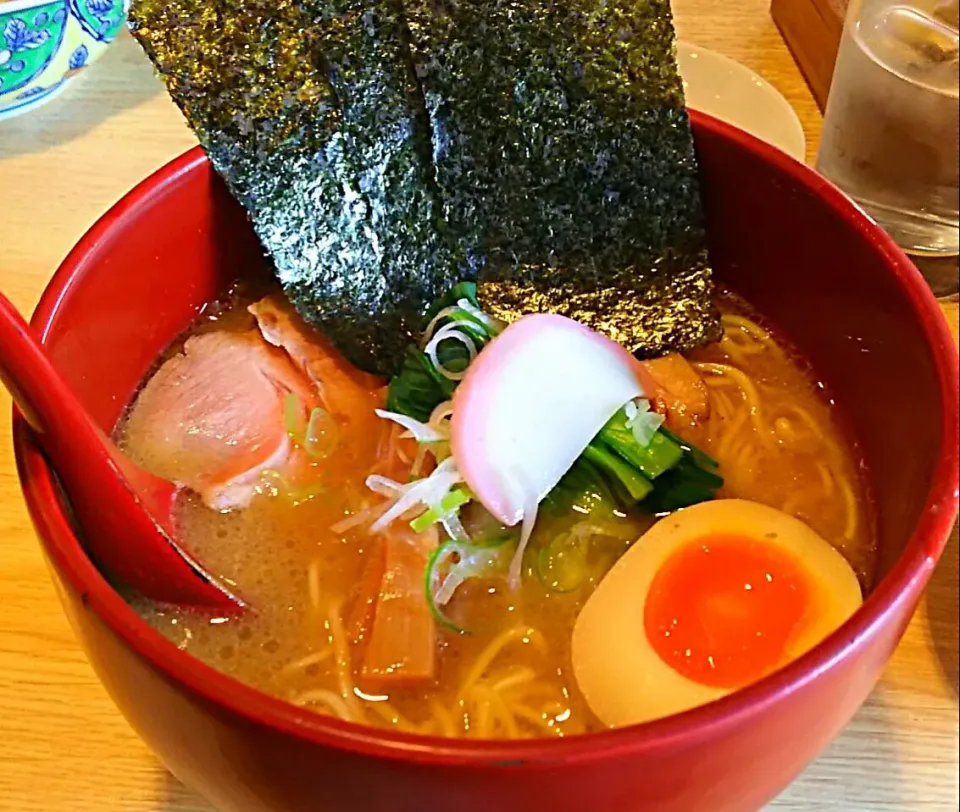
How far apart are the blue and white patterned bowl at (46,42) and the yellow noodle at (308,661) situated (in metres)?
0.78

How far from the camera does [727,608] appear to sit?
0.75 metres

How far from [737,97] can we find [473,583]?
2.65 feet

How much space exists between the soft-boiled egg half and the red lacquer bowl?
55 mm

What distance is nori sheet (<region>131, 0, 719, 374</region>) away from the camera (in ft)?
2.86

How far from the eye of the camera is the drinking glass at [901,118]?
1147 mm

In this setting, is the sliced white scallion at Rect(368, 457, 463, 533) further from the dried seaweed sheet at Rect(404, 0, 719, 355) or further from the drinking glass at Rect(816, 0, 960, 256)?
the drinking glass at Rect(816, 0, 960, 256)

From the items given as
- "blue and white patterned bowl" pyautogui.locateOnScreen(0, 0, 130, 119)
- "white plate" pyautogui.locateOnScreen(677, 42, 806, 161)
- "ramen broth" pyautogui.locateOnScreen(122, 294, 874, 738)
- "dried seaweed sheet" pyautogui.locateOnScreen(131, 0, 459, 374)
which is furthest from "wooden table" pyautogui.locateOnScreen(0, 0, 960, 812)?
"white plate" pyautogui.locateOnScreen(677, 42, 806, 161)

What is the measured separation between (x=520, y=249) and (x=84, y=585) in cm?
50

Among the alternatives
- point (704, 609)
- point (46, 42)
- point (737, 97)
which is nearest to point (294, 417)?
point (704, 609)

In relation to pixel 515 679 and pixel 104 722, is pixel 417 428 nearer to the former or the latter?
pixel 515 679

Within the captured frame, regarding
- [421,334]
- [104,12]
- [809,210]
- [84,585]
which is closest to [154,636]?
[84,585]

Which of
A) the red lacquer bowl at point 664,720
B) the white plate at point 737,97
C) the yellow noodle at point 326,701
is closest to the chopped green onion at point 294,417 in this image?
the red lacquer bowl at point 664,720

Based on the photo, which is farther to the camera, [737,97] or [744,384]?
[737,97]

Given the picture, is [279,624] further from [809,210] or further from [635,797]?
[809,210]
